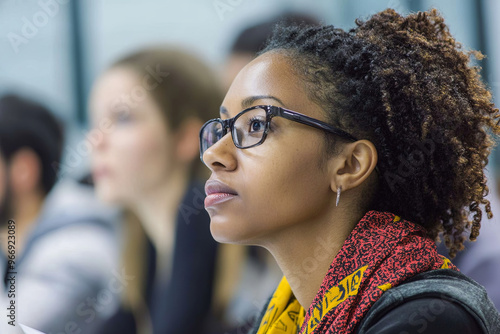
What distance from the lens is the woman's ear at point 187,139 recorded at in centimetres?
204

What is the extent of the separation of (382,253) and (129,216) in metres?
1.20

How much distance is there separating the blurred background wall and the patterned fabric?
3.74 feet

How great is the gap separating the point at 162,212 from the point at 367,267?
1139 millimetres

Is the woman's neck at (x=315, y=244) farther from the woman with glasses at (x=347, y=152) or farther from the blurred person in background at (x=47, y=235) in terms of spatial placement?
the blurred person in background at (x=47, y=235)

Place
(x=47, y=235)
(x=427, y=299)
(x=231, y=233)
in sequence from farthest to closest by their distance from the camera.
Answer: (x=47, y=235)
(x=231, y=233)
(x=427, y=299)

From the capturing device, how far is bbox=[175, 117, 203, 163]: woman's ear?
2039 mm

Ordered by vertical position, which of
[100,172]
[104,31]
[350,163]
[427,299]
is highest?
[104,31]

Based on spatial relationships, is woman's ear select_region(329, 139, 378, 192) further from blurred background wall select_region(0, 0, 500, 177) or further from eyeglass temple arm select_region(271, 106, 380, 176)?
blurred background wall select_region(0, 0, 500, 177)

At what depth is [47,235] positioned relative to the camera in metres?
2.03

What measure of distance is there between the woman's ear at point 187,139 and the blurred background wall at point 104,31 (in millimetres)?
230

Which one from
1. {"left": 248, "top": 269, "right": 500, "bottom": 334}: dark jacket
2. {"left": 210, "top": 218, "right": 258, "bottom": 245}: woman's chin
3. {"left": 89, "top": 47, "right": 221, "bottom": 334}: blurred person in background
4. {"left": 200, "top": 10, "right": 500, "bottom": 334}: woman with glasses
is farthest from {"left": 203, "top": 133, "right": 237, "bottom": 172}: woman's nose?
{"left": 89, "top": 47, "right": 221, "bottom": 334}: blurred person in background

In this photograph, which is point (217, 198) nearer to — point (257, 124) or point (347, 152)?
point (257, 124)

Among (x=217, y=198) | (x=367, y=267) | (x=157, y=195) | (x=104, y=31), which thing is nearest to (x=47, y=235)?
(x=157, y=195)

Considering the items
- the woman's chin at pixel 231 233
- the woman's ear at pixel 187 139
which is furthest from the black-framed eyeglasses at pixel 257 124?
the woman's ear at pixel 187 139
